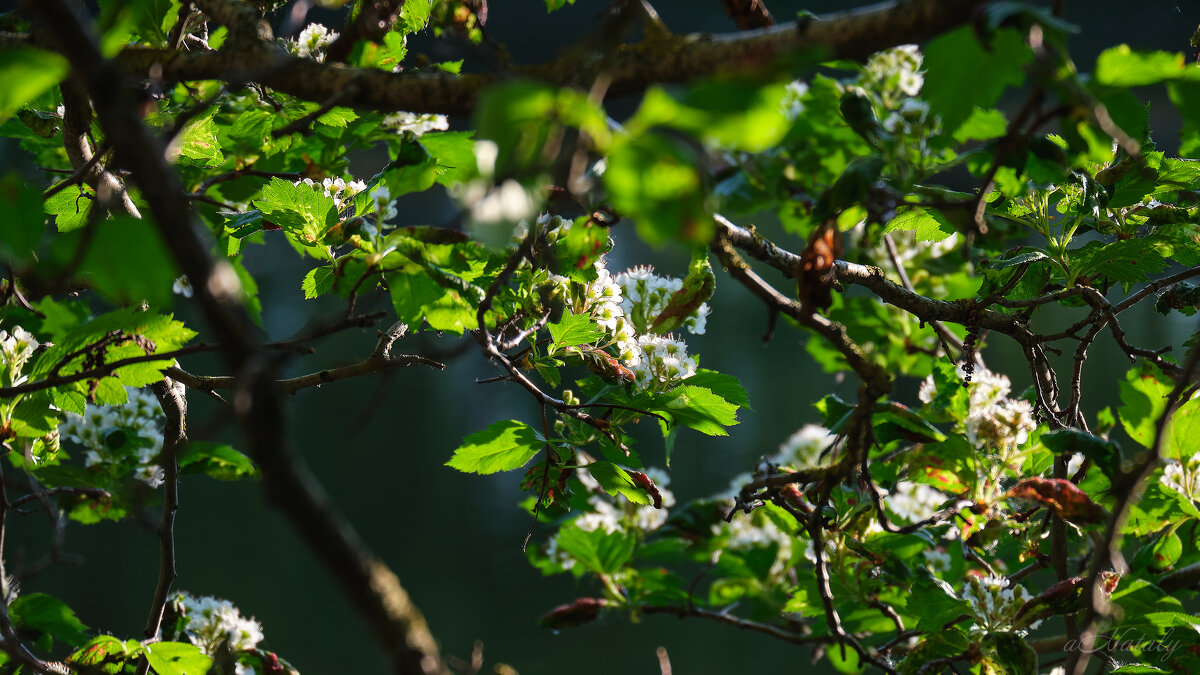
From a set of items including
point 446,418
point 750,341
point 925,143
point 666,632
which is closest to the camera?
→ point 925,143

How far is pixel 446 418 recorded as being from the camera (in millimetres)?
3590

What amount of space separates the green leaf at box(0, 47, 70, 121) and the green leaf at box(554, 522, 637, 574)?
710mm

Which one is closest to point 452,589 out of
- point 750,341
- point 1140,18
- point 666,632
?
point 666,632

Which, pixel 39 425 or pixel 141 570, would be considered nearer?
pixel 39 425

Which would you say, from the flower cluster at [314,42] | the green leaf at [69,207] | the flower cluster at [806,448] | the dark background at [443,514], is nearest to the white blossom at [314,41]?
the flower cluster at [314,42]

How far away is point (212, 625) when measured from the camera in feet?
2.40

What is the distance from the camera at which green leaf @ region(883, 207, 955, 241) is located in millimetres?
522

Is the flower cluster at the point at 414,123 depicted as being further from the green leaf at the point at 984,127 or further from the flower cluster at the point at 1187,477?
the flower cluster at the point at 1187,477

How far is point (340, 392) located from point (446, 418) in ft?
1.74

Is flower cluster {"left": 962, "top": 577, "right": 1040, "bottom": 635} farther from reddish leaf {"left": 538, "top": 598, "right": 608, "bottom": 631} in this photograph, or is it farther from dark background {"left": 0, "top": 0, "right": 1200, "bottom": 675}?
dark background {"left": 0, "top": 0, "right": 1200, "bottom": 675}

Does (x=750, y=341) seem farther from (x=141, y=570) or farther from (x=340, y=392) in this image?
(x=141, y=570)

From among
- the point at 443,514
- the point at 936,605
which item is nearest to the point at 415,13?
the point at 936,605

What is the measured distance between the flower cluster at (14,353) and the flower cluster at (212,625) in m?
0.25

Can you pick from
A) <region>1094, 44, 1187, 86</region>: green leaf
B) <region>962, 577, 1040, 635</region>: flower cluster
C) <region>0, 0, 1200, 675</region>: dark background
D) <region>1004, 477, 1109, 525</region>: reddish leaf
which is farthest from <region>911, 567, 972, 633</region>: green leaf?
<region>0, 0, 1200, 675</region>: dark background
